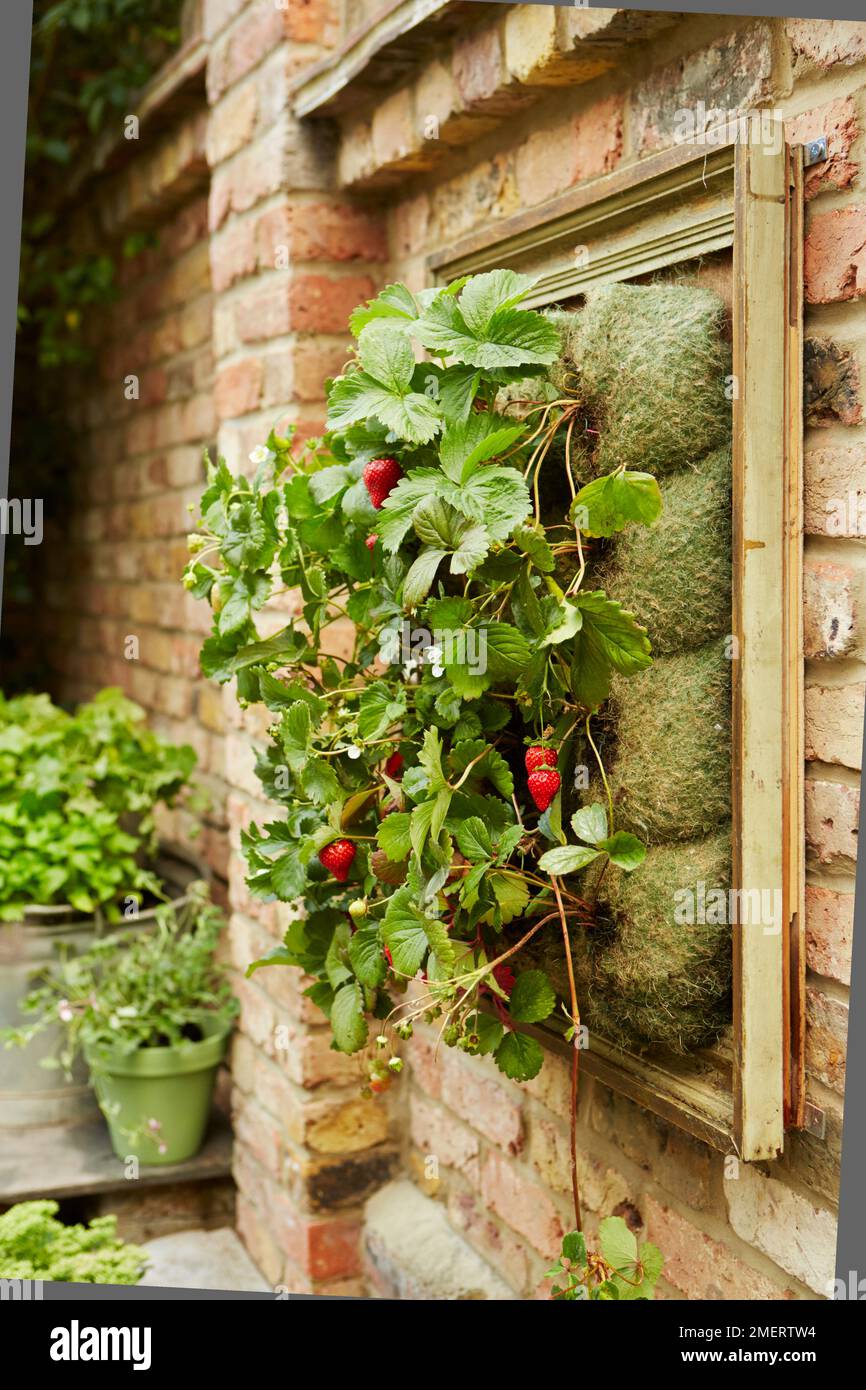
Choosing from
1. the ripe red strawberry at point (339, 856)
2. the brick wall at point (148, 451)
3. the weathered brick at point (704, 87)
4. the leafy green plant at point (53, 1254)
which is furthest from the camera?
the brick wall at point (148, 451)

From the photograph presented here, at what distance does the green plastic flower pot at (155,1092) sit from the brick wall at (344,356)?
0.25 feet

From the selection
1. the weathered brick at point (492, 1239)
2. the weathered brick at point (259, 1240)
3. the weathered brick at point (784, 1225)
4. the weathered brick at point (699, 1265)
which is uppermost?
the weathered brick at point (784, 1225)

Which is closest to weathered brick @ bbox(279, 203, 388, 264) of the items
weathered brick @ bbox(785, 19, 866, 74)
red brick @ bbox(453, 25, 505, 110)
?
red brick @ bbox(453, 25, 505, 110)

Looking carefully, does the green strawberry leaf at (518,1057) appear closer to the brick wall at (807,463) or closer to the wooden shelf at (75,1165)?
the brick wall at (807,463)

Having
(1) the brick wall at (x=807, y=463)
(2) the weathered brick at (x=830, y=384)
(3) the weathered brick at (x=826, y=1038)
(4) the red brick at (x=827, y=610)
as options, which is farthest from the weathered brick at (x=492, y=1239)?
(2) the weathered brick at (x=830, y=384)

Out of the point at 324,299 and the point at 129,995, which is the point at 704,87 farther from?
the point at 129,995

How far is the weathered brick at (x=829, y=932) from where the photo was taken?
115 cm

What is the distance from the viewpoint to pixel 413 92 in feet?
5.90

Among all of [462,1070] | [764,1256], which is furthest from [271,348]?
[764,1256]

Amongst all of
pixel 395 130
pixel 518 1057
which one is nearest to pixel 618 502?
pixel 518 1057

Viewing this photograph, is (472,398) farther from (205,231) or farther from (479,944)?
(205,231)

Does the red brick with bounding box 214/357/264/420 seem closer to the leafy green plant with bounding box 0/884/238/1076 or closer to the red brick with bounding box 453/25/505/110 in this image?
the red brick with bounding box 453/25/505/110

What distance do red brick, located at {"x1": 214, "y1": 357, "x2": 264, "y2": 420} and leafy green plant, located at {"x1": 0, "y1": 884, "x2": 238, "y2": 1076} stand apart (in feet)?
2.96

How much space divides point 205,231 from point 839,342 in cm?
212
